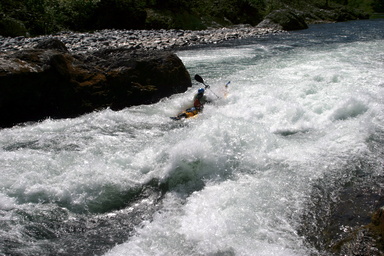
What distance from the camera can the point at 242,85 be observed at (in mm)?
9742

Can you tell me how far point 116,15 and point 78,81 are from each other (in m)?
18.7

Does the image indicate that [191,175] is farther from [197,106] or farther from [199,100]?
[199,100]

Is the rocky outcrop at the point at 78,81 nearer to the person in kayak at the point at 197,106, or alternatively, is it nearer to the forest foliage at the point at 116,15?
the person in kayak at the point at 197,106

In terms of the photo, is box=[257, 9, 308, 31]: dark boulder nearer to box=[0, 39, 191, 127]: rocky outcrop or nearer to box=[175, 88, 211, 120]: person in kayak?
box=[0, 39, 191, 127]: rocky outcrop

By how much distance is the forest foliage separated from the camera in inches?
872

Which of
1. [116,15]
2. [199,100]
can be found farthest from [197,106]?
[116,15]

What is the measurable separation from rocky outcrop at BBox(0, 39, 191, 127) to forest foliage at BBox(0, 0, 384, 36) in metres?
14.5

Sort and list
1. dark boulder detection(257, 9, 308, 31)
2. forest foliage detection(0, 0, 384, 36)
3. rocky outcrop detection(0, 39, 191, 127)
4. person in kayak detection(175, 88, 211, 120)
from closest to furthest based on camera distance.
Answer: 1. rocky outcrop detection(0, 39, 191, 127)
2. person in kayak detection(175, 88, 211, 120)
3. forest foliage detection(0, 0, 384, 36)
4. dark boulder detection(257, 9, 308, 31)

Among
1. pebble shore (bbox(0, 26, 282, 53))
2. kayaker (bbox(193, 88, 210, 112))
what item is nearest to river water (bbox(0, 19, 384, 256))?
kayaker (bbox(193, 88, 210, 112))

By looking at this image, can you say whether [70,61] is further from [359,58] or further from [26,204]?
[359,58]

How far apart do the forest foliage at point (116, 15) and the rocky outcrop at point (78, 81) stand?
14530mm

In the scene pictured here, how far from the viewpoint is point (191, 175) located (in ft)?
16.2

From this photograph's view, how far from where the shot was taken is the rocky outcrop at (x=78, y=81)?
7273 mm

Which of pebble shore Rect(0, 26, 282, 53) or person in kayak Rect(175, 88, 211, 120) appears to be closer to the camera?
person in kayak Rect(175, 88, 211, 120)
